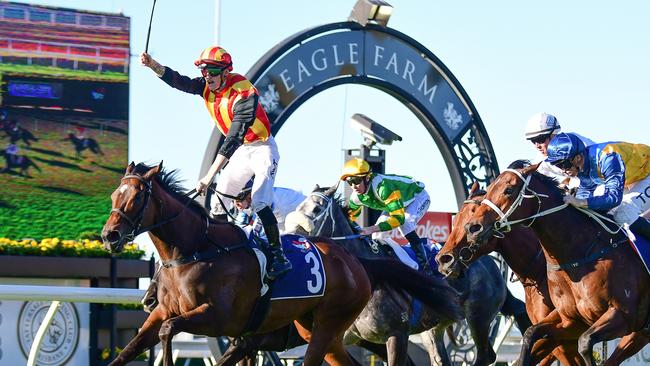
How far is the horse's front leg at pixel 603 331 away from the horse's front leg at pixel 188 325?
185 centimetres

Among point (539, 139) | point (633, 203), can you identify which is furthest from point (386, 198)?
point (633, 203)

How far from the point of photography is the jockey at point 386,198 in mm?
8688

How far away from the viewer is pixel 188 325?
6125mm

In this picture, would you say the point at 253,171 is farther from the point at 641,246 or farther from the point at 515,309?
the point at 515,309

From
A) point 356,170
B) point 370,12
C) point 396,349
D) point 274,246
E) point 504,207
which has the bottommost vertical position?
point 396,349

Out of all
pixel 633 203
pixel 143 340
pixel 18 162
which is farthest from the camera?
pixel 18 162

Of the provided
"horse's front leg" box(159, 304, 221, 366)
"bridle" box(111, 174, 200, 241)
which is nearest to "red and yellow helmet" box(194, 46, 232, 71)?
"bridle" box(111, 174, 200, 241)

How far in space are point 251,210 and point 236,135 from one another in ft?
3.24

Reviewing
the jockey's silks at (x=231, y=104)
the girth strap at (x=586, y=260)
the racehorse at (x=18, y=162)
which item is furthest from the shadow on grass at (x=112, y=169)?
the girth strap at (x=586, y=260)

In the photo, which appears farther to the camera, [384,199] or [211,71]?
[384,199]

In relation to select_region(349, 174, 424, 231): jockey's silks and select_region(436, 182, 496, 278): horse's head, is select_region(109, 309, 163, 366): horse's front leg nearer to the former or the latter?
select_region(436, 182, 496, 278): horse's head

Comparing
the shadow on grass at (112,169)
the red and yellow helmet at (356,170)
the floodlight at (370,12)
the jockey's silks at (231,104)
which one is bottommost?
the shadow on grass at (112,169)

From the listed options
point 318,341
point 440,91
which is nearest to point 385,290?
point 318,341

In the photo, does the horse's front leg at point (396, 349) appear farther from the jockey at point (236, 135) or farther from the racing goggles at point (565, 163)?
the racing goggles at point (565, 163)
